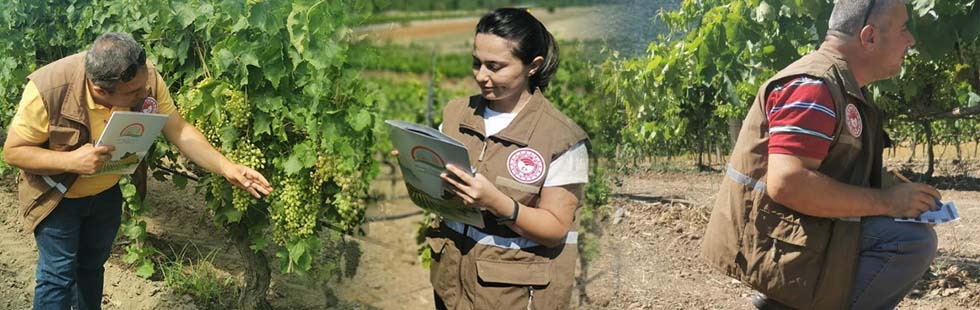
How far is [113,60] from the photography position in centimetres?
295

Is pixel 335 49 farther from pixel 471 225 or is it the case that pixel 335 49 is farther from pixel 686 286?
pixel 686 286

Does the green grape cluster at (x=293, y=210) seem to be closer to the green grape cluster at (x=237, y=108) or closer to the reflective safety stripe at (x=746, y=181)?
the green grape cluster at (x=237, y=108)

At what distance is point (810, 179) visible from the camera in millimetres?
2404

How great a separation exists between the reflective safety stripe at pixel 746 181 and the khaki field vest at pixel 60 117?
1.73 metres

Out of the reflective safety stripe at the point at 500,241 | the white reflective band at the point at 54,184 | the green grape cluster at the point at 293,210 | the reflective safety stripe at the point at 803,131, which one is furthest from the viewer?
the green grape cluster at the point at 293,210

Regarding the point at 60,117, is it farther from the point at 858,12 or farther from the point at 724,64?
Result: the point at 858,12

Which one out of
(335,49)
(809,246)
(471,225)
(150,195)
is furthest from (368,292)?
(809,246)

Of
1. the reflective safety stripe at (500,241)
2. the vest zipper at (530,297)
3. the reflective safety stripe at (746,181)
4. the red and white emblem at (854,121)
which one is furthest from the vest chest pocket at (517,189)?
the red and white emblem at (854,121)

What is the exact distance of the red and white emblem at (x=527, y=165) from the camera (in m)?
2.58

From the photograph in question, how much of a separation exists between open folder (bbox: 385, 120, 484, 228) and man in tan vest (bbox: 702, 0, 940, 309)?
69cm

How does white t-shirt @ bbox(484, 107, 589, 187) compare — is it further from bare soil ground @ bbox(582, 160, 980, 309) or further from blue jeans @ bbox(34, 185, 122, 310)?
blue jeans @ bbox(34, 185, 122, 310)

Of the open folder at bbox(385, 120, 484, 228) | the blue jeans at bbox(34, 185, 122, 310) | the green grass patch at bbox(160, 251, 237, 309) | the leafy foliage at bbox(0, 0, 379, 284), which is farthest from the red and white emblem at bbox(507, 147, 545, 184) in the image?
the green grass patch at bbox(160, 251, 237, 309)

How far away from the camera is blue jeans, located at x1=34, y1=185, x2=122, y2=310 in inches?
128

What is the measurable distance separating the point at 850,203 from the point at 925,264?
1.01 feet
